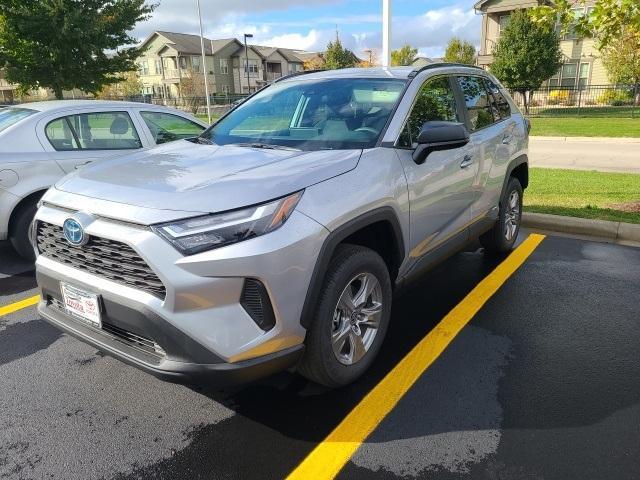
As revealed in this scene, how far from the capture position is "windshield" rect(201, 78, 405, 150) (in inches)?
125

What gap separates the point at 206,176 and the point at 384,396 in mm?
1546

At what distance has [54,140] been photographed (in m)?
5.10

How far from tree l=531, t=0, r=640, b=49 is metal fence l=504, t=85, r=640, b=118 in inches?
866

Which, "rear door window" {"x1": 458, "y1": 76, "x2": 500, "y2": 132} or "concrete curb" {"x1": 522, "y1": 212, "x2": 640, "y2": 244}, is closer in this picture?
"rear door window" {"x1": 458, "y1": 76, "x2": 500, "y2": 132}

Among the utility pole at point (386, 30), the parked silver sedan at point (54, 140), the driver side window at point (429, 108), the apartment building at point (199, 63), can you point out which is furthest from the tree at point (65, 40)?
the apartment building at point (199, 63)

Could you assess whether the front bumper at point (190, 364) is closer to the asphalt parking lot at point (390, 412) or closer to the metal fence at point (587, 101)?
the asphalt parking lot at point (390, 412)

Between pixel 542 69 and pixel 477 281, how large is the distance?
2824cm

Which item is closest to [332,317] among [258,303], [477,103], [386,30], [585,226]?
[258,303]

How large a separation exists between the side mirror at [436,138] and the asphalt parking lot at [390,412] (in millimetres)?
1283

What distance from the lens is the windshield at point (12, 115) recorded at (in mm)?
5043

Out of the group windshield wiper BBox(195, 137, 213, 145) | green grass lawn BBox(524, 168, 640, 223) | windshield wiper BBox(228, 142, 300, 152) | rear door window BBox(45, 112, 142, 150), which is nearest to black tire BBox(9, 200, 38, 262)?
rear door window BBox(45, 112, 142, 150)

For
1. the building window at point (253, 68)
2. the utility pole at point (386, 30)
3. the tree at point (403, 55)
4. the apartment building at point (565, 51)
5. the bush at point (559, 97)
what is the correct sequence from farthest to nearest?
the building window at point (253, 68)
the tree at point (403, 55)
the apartment building at point (565, 51)
the bush at point (559, 97)
the utility pole at point (386, 30)

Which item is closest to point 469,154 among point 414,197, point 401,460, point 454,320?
point 414,197

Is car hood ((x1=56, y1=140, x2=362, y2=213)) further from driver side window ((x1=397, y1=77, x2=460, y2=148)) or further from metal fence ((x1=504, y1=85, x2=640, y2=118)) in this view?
metal fence ((x1=504, y1=85, x2=640, y2=118))
